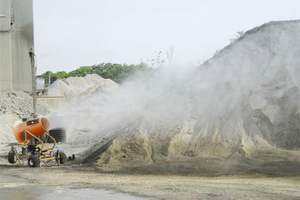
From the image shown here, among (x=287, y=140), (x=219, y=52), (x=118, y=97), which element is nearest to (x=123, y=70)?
(x=118, y=97)

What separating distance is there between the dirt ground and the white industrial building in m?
26.3

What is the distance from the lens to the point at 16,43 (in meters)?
42.2

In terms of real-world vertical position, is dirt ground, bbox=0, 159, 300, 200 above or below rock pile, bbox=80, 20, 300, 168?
below

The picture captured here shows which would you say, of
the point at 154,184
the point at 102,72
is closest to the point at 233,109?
the point at 154,184

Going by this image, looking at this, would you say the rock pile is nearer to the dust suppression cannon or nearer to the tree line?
the dust suppression cannon

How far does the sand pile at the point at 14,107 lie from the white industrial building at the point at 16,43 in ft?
4.80

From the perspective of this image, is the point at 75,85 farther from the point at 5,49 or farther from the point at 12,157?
the point at 12,157

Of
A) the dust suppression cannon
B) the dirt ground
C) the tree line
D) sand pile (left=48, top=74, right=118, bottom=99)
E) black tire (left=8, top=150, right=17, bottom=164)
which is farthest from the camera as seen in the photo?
the tree line

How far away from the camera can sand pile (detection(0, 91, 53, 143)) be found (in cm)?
3631

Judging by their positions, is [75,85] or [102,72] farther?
[102,72]

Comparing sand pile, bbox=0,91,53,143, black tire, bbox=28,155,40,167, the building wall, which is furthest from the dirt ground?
the building wall

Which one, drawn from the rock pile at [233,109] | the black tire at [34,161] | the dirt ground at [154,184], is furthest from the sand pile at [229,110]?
the black tire at [34,161]

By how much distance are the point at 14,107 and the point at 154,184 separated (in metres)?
28.2

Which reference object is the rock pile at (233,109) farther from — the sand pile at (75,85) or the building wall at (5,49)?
the sand pile at (75,85)
